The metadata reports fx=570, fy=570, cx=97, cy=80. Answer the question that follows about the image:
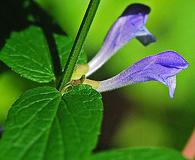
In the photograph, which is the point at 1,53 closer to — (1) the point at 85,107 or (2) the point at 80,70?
(2) the point at 80,70

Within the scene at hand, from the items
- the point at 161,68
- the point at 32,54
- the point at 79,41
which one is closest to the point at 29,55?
the point at 32,54

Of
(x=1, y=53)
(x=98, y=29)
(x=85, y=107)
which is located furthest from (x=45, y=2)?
(x=85, y=107)

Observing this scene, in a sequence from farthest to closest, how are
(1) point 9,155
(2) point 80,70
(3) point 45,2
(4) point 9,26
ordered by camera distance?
(3) point 45,2
(4) point 9,26
(2) point 80,70
(1) point 9,155

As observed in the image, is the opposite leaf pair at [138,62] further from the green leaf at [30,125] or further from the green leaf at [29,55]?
the green leaf at [30,125]

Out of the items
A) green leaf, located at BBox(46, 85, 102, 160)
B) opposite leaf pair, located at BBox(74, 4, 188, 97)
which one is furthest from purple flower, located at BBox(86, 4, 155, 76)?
green leaf, located at BBox(46, 85, 102, 160)

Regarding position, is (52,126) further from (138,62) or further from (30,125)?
(138,62)

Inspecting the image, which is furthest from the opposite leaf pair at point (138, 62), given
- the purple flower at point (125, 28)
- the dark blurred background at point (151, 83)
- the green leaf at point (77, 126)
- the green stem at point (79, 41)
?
the dark blurred background at point (151, 83)

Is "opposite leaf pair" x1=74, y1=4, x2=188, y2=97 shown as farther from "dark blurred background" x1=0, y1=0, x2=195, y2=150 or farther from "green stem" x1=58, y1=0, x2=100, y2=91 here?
→ "dark blurred background" x1=0, y1=0, x2=195, y2=150

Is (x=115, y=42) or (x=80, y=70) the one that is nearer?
(x=80, y=70)
